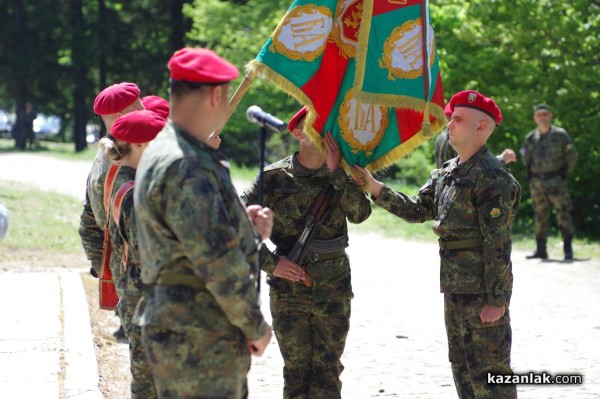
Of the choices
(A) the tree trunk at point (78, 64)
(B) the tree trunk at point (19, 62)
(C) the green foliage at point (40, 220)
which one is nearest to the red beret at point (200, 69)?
(C) the green foliage at point (40, 220)

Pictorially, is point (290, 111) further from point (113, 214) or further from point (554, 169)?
point (113, 214)

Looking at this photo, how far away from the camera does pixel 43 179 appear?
28047 millimetres

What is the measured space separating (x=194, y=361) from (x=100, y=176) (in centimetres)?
229

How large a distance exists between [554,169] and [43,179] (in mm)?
16452

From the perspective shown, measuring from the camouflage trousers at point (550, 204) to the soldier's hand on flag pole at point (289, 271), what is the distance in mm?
10485

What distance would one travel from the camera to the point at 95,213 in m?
6.18

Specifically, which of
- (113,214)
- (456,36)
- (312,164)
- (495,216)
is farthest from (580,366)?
(456,36)

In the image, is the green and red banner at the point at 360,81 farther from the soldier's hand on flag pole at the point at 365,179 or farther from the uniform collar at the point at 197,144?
the uniform collar at the point at 197,144

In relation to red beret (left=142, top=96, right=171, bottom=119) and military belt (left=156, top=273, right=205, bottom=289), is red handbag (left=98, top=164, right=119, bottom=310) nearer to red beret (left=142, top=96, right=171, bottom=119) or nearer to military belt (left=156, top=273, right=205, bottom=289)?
red beret (left=142, top=96, right=171, bottom=119)

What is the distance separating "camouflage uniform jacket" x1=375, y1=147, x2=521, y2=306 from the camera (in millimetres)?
5801

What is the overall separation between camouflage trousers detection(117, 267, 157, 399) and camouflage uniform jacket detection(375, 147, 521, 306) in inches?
60.8

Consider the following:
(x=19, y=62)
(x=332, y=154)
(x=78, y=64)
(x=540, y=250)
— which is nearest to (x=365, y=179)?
(x=332, y=154)

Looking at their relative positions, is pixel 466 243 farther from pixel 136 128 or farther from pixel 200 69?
pixel 200 69

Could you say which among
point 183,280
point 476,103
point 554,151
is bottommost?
point 554,151
